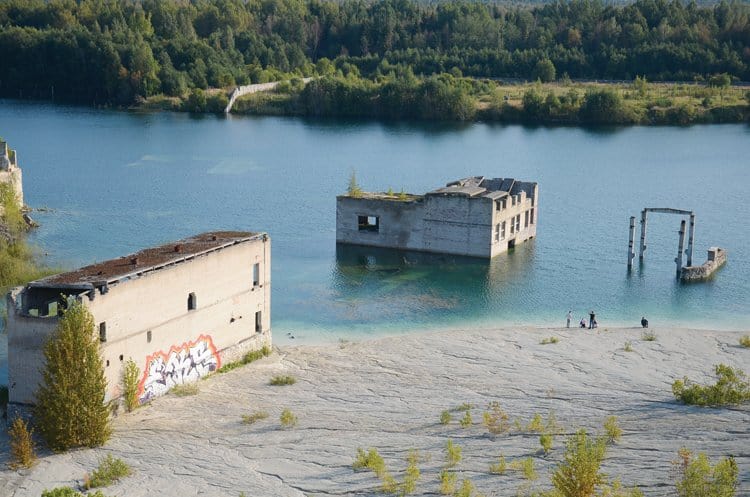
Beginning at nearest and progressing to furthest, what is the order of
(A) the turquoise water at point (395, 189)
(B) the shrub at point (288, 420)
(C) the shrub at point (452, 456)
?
(C) the shrub at point (452, 456), (B) the shrub at point (288, 420), (A) the turquoise water at point (395, 189)

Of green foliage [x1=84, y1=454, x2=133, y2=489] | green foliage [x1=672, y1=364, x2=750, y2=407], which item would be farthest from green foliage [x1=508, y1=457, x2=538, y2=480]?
green foliage [x1=84, y1=454, x2=133, y2=489]

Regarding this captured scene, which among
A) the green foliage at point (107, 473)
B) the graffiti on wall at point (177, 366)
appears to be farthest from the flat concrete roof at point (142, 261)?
the green foliage at point (107, 473)

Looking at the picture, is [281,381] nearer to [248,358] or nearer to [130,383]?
[248,358]

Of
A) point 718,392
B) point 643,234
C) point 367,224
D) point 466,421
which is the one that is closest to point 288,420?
point 466,421

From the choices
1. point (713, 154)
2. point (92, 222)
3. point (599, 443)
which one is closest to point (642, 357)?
point (599, 443)

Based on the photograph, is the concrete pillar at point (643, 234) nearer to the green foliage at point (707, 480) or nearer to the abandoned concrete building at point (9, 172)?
the green foliage at point (707, 480)

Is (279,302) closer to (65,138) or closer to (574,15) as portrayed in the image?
(65,138)
